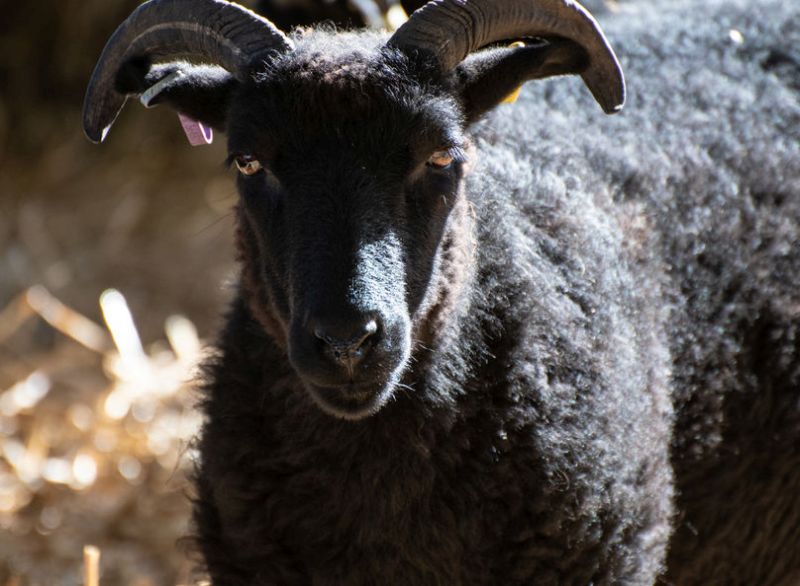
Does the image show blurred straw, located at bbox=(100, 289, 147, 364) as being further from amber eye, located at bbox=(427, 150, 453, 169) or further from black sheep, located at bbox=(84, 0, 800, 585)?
amber eye, located at bbox=(427, 150, 453, 169)

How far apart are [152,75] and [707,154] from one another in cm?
245

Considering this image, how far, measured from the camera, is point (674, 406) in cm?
475

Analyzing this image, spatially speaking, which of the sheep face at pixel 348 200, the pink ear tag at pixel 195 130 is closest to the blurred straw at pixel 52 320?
the pink ear tag at pixel 195 130

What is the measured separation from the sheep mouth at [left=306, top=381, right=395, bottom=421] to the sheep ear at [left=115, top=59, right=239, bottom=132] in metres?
1.12

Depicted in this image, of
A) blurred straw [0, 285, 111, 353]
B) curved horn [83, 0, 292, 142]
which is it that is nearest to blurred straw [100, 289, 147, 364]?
blurred straw [0, 285, 111, 353]

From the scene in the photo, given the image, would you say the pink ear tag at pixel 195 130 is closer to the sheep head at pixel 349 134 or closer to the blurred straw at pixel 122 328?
the sheep head at pixel 349 134

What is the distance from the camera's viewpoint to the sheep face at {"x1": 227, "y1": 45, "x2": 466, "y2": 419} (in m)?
3.70

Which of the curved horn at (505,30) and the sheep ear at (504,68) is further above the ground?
the curved horn at (505,30)

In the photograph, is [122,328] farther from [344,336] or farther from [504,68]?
[344,336]

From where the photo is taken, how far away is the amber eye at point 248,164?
4039mm

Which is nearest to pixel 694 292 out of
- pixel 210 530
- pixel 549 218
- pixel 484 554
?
pixel 549 218

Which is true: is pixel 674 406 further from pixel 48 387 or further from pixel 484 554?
pixel 48 387

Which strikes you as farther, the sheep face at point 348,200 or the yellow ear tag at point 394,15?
the yellow ear tag at point 394,15

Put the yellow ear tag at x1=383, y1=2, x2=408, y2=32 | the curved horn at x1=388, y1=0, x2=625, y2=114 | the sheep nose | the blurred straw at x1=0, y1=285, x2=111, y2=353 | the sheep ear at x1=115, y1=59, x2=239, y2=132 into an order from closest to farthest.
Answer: the sheep nose < the curved horn at x1=388, y1=0, x2=625, y2=114 < the sheep ear at x1=115, y1=59, x2=239, y2=132 < the yellow ear tag at x1=383, y1=2, x2=408, y2=32 < the blurred straw at x1=0, y1=285, x2=111, y2=353
